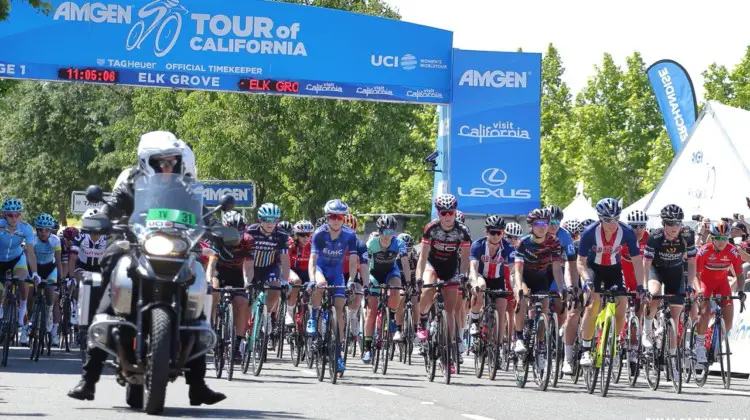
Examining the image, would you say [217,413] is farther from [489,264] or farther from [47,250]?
[47,250]

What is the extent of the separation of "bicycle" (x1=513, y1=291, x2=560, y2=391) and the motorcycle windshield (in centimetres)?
592

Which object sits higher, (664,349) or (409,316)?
(409,316)

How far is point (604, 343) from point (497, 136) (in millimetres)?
21642

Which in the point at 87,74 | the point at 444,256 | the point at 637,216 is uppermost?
the point at 87,74

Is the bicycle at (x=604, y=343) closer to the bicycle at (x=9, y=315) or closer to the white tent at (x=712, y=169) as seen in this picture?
the bicycle at (x=9, y=315)

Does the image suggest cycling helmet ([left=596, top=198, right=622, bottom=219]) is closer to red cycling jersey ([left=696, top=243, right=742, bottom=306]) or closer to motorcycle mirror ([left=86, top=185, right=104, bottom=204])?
red cycling jersey ([left=696, top=243, right=742, bottom=306])

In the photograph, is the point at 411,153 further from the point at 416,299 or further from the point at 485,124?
the point at 416,299

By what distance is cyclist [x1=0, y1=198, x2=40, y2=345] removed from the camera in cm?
1917

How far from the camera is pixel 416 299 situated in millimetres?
20016

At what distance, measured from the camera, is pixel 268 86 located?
33.0 metres

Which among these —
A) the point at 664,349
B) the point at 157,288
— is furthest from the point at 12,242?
the point at 157,288

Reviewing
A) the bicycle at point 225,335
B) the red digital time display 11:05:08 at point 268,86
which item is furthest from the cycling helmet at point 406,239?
the red digital time display 11:05:08 at point 268,86

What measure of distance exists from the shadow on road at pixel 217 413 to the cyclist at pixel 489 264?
6.10 m

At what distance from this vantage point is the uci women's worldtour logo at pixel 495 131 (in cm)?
3588
